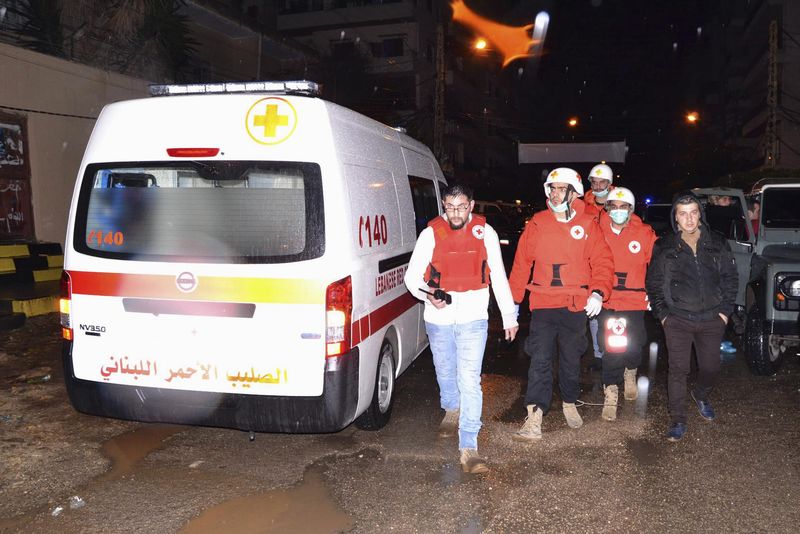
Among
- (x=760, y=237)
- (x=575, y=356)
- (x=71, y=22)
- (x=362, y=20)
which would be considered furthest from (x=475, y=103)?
(x=575, y=356)

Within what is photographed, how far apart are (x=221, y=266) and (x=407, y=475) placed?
5.87 ft

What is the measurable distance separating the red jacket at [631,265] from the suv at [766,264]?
175cm

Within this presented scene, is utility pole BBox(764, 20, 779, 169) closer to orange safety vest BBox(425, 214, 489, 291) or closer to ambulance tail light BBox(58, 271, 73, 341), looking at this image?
orange safety vest BBox(425, 214, 489, 291)

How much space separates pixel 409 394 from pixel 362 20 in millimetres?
34181

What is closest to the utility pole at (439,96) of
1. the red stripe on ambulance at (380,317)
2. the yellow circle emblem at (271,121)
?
the red stripe on ambulance at (380,317)

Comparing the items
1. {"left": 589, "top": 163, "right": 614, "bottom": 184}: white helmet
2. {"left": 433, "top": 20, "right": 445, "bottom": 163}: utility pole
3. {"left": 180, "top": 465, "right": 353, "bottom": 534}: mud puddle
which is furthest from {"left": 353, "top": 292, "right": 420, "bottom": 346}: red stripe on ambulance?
{"left": 433, "top": 20, "right": 445, "bottom": 163}: utility pole

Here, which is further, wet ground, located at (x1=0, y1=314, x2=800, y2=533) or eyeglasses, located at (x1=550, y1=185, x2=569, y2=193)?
eyeglasses, located at (x1=550, y1=185, x2=569, y2=193)

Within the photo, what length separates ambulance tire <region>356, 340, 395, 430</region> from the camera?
16.2 ft

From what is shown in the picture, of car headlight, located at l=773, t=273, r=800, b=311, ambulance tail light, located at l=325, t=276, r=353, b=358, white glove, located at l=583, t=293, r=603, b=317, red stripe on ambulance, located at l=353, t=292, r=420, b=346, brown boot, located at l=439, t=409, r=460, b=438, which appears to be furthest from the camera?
car headlight, located at l=773, t=273, r=800, b=311

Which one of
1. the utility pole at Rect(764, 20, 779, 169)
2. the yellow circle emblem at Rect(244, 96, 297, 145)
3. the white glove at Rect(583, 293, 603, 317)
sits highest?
the utility pole at Rect(764, 20, 779, 169)

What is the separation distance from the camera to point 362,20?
37.1 m

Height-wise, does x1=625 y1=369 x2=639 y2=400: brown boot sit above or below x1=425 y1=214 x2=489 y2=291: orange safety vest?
below

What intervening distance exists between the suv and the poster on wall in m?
11.7

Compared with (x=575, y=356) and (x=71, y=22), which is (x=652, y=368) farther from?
(x=71, y=22)
